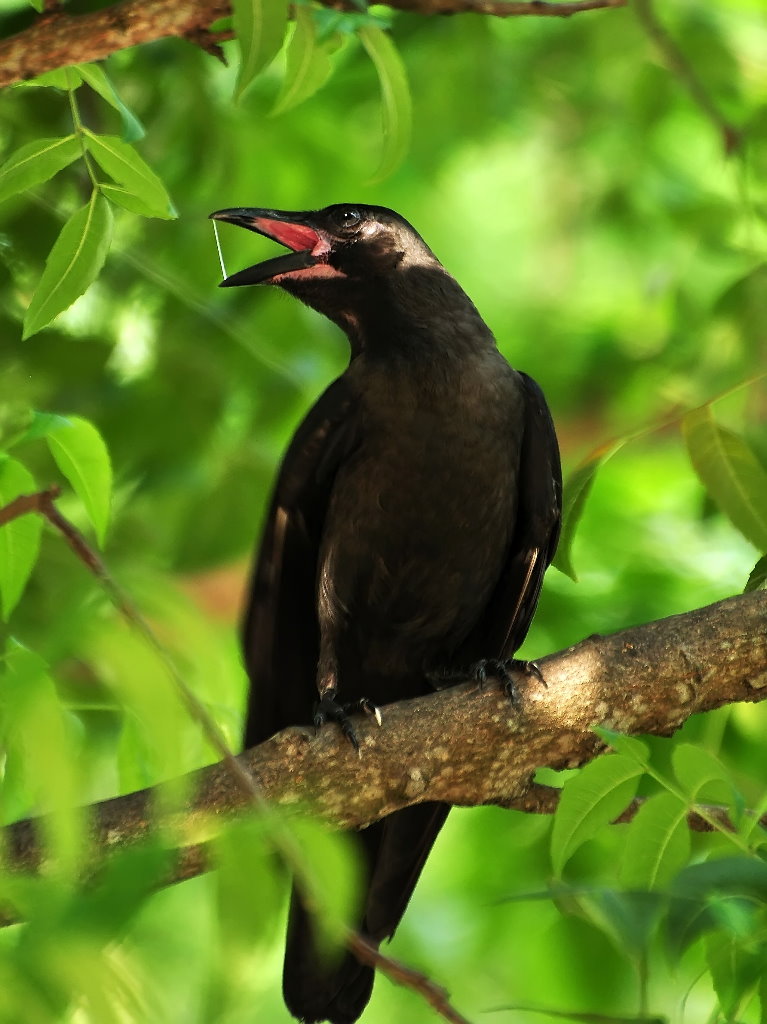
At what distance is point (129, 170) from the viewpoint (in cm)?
224

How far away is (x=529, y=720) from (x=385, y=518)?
1098mm

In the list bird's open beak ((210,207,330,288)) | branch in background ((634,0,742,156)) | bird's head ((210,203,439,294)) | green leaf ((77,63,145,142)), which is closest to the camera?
green leaf ((77,63,145,142))

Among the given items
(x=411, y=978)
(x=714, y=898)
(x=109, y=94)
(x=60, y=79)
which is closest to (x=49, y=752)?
(x=411, y=978)

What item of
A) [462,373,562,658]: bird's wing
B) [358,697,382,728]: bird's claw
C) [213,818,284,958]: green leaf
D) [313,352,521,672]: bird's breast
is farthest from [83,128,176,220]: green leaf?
[462,373,562,658]: bird's wing

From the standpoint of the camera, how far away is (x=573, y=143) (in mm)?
6398

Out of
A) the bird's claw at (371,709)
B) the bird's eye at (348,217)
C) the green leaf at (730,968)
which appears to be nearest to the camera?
the green leaf at (730,968)

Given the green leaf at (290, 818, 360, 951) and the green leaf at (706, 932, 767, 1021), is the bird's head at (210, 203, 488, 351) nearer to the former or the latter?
the green leaf at (706, 932, 767, 1021)

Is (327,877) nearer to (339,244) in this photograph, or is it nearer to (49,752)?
(49,752)

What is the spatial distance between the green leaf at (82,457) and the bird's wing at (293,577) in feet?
5.65

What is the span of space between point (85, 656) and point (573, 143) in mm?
5260

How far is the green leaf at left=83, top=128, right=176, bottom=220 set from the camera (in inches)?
88.1

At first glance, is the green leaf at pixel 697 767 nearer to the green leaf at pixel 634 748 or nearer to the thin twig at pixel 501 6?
the green leaf at pixel 634 748

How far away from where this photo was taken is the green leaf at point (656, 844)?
2.05m

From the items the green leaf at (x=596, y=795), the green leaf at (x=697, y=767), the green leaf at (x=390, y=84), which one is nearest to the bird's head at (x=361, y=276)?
the green leaf at (x=390, y=84)
